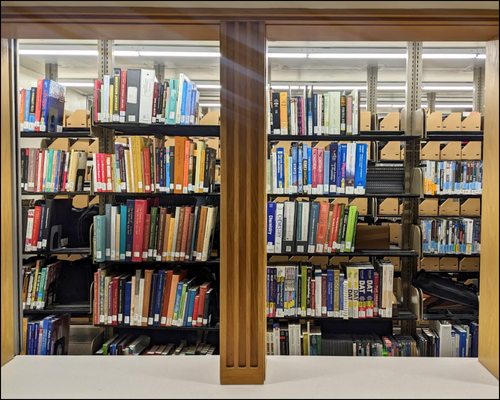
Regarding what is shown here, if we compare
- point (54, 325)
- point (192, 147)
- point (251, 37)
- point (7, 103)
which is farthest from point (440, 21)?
point (54, 325)

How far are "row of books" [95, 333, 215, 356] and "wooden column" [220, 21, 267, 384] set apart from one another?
1550 millimetres

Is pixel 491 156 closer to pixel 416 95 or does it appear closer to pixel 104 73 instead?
pixel 416 95

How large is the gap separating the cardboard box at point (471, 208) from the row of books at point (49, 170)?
3991mm

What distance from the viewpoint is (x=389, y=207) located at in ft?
15.7

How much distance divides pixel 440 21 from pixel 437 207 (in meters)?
3.80

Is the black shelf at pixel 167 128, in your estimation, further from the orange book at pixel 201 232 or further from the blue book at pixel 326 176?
the blue book at pixel 326 176

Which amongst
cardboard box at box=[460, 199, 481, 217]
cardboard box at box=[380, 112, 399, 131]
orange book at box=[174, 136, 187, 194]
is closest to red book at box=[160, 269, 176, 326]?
orange book at box=[174, 136, 187, 194]

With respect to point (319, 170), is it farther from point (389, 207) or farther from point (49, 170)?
point (389, 207)

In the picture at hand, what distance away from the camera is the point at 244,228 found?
4.23ft

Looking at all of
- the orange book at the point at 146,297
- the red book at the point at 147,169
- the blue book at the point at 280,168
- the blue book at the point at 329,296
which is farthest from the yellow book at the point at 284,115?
the orange book at the point at 146,297

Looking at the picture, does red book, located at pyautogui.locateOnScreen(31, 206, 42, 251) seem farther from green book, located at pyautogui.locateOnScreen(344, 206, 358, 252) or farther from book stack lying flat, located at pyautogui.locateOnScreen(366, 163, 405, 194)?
book stack lying flat, located at pyautogui.locateOnScreen(366, 163, 405, 194)

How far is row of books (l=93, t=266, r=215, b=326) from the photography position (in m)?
2.61

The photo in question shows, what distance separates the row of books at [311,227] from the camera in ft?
9.08

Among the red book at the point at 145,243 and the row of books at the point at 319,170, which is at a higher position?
the row of books at the point at 319,170
